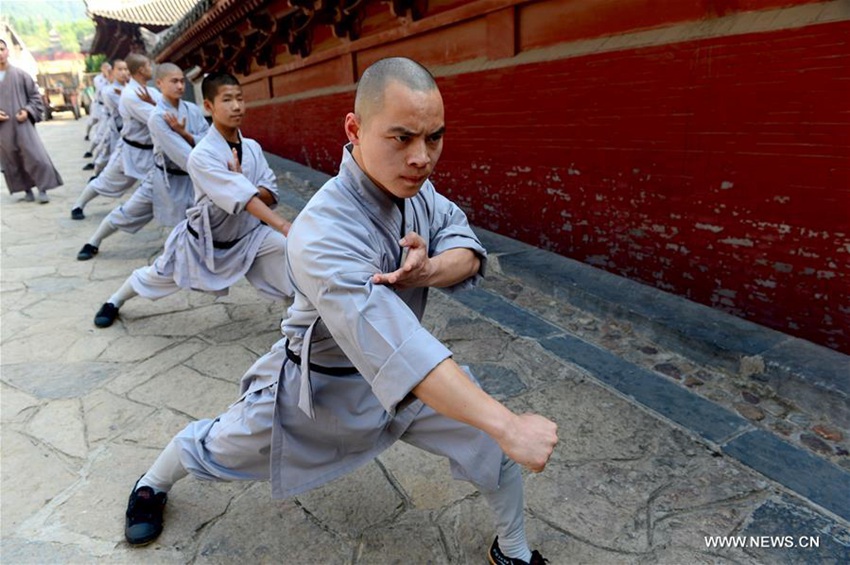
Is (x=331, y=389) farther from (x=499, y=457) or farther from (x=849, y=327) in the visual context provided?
(x=849, y=327)

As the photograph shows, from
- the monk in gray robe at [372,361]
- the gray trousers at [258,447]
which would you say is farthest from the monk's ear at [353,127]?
the gray trousers at [258,447]

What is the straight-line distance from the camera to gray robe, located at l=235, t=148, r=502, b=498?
1.43 m

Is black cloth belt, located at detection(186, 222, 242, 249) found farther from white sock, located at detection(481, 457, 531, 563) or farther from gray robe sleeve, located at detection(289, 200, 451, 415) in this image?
white sock, located at detection(481, 457, 531, 563)

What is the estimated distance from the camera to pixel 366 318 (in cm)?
143

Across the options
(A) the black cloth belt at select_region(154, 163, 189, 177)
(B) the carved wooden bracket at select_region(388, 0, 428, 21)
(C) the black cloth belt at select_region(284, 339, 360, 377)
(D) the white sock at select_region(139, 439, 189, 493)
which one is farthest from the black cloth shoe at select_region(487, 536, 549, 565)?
(B) the carved wooden bracket at select_region(388, 0, 428, 21)

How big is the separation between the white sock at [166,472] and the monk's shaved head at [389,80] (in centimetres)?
148

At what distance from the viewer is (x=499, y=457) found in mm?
1780

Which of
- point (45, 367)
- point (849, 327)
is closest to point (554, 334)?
point (849, 327)

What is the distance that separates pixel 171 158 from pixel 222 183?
4.95 feet

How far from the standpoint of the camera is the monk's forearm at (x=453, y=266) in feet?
5.61

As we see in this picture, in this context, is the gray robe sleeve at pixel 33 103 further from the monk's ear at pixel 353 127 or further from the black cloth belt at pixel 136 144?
the monk's ear at pixel 353 127

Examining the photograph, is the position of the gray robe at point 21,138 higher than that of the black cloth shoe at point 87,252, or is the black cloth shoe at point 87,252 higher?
the gray robe at point 21,138

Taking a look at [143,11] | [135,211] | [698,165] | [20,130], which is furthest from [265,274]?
[143,11]

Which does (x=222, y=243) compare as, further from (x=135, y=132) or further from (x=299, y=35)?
(x=299, y=35)
